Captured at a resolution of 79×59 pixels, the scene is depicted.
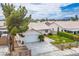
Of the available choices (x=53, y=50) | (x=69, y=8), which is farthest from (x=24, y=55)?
(x=69, y=8)

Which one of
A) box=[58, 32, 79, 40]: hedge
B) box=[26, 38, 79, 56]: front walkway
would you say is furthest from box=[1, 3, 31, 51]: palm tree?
box=[58, 32, 79, 40]: hedge

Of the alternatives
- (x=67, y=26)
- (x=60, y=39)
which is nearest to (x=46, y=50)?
(x=60, y=39)

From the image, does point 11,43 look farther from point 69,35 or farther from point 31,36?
point 69,35

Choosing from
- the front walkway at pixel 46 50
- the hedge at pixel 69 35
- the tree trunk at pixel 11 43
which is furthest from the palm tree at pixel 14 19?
the hedge at pixel 69 35

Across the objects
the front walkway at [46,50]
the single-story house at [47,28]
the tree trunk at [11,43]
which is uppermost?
the single-story house at [47,28]

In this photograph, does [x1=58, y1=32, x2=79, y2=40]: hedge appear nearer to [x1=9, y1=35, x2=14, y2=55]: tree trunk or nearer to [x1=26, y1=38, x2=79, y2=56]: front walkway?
[x1=26, y1=38, x2=79, y2=56]: front walkway

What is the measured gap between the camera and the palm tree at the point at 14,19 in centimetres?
178

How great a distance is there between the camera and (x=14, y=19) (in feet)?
5.86

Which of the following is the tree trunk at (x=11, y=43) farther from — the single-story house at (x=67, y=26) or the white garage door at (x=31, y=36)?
the single-story house at (x=67, y=26)

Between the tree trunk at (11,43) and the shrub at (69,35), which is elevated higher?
the shrub at (69,35)

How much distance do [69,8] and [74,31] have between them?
0.56 ft

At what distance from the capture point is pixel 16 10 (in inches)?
70.4

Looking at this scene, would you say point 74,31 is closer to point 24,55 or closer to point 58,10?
point 58,10

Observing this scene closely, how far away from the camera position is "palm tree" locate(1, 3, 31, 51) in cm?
178
